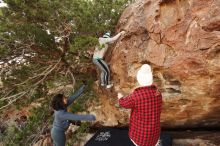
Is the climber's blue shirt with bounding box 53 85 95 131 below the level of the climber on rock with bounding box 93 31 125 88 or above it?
below

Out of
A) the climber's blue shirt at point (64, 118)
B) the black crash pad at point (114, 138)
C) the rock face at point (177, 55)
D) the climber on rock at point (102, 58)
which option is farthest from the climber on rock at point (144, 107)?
the climber on rock at point (102, 58)

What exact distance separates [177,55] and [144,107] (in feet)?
6.15

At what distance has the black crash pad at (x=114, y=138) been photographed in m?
6.71

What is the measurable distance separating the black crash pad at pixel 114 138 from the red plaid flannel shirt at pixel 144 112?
71.2 inches

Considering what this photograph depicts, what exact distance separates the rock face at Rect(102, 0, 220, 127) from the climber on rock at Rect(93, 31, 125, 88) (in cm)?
15

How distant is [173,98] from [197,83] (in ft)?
2.05

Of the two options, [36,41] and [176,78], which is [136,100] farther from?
[36,41]

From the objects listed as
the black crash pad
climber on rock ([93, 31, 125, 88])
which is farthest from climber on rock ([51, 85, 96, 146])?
climber on rock ([93, 31, 125, 88])

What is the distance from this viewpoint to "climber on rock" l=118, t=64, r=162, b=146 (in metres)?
4.68

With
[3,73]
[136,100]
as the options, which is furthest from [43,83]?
[136,100]

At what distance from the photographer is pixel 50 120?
807 centimetres

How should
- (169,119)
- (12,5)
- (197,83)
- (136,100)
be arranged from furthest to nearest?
(169,119) → (12,5) → (197,83) → (136,100)

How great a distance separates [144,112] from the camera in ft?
15.5

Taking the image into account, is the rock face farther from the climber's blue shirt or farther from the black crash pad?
the climber's blue shirt
